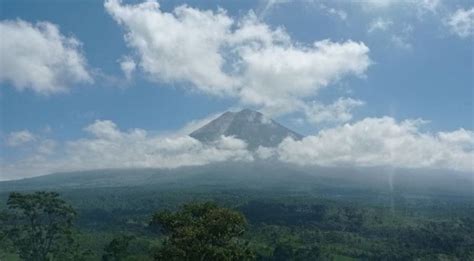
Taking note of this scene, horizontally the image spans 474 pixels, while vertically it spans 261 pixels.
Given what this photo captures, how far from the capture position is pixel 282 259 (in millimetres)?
86875

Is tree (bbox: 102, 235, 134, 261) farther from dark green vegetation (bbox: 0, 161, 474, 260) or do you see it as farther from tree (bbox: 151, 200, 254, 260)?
tree (bbox: 151, 200, 254, 260)

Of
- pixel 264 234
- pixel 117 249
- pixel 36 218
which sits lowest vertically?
pixel 264 234

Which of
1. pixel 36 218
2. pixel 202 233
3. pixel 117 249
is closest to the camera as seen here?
pixel 202 233

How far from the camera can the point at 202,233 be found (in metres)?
25.9

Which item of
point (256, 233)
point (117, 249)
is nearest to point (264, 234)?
point (256, 233)

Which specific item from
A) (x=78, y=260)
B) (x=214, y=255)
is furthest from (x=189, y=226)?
(x=78, y=260)

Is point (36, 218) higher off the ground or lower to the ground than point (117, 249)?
higher

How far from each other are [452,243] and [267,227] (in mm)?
41009

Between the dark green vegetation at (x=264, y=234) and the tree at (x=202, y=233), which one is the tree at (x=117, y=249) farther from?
the tree at (x=202, y=233)

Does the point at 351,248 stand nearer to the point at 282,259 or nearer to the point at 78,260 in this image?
the point at 282,259

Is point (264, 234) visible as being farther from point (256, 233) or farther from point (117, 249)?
point (117, 249)

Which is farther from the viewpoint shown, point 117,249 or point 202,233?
point 117,249

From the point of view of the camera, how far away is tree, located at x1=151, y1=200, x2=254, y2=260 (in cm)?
2536

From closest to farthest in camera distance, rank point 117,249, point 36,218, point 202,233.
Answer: point 202,233 < point 36,218 < point 117,249
